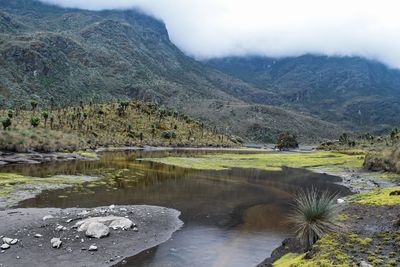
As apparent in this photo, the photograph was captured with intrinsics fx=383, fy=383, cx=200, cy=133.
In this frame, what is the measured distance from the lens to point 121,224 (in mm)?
31828

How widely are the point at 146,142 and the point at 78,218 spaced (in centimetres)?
14987

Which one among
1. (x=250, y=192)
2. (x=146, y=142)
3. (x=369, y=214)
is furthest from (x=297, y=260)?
(x=146, y=142)

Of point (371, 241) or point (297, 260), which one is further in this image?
point (371, 241)

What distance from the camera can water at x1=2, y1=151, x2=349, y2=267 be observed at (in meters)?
28.3

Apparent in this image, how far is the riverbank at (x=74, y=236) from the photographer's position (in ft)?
80.7

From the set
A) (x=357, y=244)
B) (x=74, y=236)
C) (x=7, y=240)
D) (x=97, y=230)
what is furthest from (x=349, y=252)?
(x=7, y=240)

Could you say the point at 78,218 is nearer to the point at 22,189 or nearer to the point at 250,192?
the point at 22,189

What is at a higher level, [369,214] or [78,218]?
[369,214]

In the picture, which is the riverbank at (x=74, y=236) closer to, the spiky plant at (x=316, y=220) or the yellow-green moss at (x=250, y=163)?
the spiky plant at (x=316, y=220)

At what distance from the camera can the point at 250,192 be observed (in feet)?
190

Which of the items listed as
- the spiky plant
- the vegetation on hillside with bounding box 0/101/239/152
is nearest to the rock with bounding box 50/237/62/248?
the spiky plant

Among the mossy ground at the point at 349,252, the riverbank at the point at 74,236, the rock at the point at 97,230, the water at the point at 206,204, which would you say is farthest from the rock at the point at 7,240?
the mossy ground at the point at 349,252

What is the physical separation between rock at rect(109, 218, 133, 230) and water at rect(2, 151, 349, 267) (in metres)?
3.91

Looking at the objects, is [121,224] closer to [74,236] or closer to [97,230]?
[97,230]
